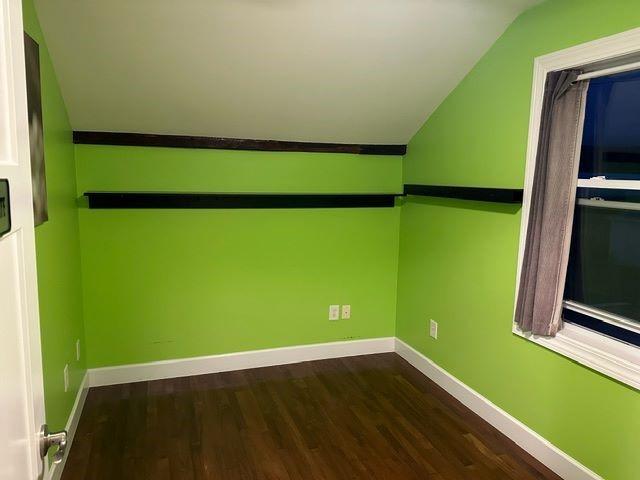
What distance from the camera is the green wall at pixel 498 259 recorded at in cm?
202

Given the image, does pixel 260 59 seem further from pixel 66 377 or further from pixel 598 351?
pixel 598 351

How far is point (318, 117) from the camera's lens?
9.91 feet

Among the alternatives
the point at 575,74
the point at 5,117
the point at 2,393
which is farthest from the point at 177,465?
the point at 575,74

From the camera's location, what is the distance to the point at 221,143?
10.0 ft

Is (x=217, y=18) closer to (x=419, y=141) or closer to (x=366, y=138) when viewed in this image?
(x=366, y=138)

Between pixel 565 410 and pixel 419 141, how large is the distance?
1.93m

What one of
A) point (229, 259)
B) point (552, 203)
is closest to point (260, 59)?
point (229, 259)

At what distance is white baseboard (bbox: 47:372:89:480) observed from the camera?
206cm

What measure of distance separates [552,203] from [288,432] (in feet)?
5.94

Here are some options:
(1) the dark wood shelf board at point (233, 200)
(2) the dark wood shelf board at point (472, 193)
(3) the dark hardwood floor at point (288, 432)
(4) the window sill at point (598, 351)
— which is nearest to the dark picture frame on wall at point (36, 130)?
A: (1) the dark wood shelf board at point (233, 200)

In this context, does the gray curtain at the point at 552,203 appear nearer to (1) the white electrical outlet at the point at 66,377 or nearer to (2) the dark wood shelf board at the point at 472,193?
(2) the dark wood shelf board at the point at 472,193

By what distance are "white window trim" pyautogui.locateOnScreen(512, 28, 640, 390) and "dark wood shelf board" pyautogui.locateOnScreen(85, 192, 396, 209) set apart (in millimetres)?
1273

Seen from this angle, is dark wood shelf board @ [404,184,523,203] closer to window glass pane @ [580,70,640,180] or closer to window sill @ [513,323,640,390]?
window glass pane @ [580,70,640,180]

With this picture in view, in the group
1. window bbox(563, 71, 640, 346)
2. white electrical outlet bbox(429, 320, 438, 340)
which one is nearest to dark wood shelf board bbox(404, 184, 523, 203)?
window bbox(563, 71, 640, 346)
